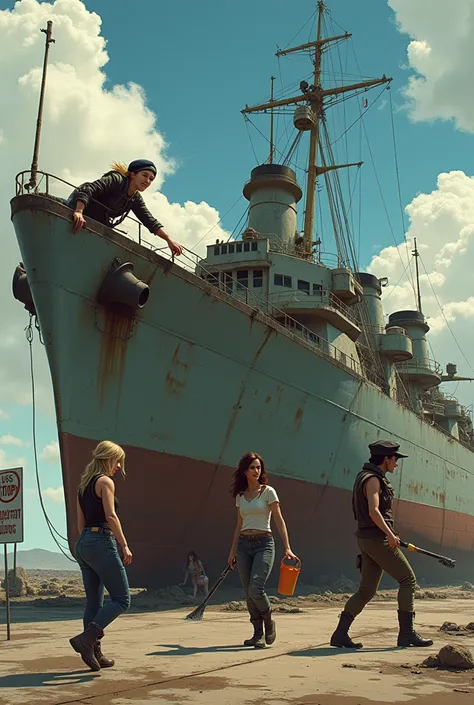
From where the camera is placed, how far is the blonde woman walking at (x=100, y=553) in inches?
185

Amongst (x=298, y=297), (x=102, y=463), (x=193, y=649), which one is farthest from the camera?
(x=298, y=297)

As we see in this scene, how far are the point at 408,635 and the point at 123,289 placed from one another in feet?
23.5

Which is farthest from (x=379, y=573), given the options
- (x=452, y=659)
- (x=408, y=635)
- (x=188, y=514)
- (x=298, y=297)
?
(x=298, y=297)

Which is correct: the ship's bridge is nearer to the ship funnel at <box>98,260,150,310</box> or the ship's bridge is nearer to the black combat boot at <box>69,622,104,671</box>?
the ship funnel at <box>98,260,150,310</box>

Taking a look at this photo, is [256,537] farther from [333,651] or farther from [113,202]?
[113,202]

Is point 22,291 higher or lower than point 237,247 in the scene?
lower

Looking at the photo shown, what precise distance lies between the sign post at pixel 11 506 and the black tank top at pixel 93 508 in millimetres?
2188

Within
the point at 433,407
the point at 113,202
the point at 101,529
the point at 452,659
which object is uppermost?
the point at 113,202

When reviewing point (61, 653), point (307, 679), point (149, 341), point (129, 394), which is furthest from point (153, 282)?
point (307, 679)

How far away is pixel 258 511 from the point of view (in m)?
6.11

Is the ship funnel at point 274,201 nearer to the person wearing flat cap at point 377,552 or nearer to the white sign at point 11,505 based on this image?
the white sign at point 11,505

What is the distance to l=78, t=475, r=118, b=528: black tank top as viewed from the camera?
4.84 m

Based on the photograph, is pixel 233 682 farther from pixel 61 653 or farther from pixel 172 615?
pixel 172 615

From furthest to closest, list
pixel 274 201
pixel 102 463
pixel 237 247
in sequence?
pixel 274 201
pixel 237 247
pixel 102 463
